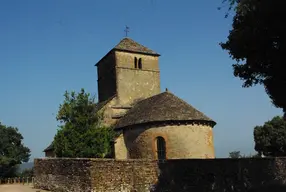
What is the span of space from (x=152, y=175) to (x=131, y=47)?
72.3 feet

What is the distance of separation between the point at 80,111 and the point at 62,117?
1.66 m

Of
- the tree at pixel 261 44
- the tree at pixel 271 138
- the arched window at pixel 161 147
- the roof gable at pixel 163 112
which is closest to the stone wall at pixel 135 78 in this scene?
the roof gable at pixel 163 112

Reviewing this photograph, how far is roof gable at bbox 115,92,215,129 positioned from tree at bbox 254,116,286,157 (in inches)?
1105

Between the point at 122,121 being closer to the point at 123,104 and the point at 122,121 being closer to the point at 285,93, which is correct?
the point at 123,104

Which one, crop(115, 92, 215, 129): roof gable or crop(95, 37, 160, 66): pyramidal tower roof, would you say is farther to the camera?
crop(95, 37, 160, 66): pyramidal tower roof

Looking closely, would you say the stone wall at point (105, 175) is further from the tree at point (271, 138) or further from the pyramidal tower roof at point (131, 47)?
the tree at point (271, 138)

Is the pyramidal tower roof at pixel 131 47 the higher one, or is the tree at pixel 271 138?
the pyramidal tower roof at pixel 131 47

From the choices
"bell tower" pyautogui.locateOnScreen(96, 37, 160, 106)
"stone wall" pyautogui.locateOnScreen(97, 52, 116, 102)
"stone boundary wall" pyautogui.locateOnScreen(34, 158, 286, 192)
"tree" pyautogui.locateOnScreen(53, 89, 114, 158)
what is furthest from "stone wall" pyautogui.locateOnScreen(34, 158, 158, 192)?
"stone wall" pyautogui.locateOnScreen(97, 52, 116, 102)

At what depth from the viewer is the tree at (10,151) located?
41.6m

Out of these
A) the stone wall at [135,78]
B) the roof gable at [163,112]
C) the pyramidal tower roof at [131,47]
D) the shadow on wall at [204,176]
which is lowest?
the shadow on wall at [204,176]

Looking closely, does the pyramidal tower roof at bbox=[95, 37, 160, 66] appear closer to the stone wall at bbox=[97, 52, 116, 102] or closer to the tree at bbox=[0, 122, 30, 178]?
the stone wall at bbox=[97, 52, 116, 102]

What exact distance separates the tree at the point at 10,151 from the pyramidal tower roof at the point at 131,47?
2036 centimetres

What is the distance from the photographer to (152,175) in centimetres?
1784

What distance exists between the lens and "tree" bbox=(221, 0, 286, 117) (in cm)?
1136
